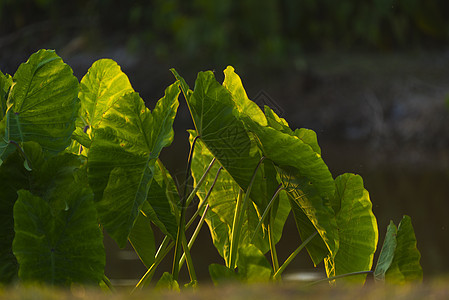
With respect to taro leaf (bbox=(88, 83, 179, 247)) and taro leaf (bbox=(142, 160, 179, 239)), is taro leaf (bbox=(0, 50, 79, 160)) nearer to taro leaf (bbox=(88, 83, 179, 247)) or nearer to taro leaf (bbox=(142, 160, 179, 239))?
taro leaf (bbox=(88, 83, 179, 247))

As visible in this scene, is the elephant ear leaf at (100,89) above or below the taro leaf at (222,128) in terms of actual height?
above

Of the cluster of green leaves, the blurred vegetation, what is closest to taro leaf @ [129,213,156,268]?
the cluster of green leaves

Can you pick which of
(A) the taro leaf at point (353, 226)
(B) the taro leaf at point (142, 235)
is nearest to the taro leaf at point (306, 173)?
(A) the taro leaf at point (353, 226)

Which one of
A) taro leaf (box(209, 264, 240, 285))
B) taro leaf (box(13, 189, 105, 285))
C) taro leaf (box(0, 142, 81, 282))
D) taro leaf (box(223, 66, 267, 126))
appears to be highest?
taro leaf (box(223, 66, 267, 126))

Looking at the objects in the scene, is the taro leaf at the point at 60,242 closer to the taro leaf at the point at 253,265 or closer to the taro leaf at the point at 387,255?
the taro leaf at the point at 253,265

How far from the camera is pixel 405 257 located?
101 centimetres

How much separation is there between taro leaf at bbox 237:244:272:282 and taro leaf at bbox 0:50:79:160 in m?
0.32

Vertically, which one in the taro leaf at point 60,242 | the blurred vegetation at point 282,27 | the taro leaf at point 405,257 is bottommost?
the taro leaf at point 405,257

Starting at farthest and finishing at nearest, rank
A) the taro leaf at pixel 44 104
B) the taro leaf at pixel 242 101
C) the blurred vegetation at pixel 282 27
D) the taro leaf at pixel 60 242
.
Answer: the blurred vegetation at pixel 282 27 < the taro leaf at pixel 242 101 < the taro leaf at pixel 44 104 < the taro leaf at pixel 60 242

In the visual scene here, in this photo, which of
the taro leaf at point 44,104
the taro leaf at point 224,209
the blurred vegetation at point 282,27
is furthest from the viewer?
the blurred vegetation at point 282,27

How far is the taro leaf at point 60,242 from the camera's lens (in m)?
0.85

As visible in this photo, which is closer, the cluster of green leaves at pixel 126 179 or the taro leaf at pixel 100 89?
the cluster of green leaves at pixel 126 179

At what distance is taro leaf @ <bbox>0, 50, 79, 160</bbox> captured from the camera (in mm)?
965

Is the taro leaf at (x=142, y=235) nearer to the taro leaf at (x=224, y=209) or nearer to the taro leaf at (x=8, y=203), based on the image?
the taro leaf at (x=224, y=209)
